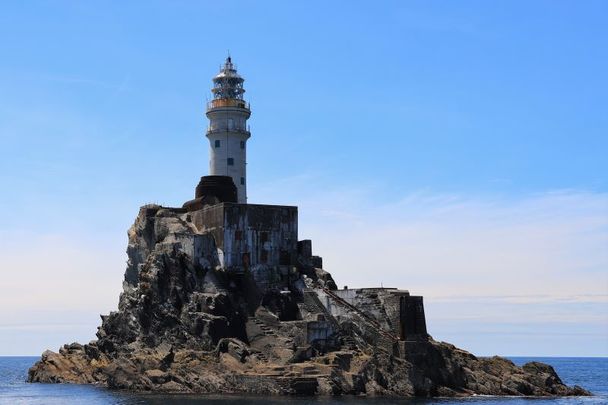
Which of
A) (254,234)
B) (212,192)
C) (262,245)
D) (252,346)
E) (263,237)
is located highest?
(212,192)

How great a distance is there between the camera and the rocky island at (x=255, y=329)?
52844 millimetres

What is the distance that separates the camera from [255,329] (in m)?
57.6

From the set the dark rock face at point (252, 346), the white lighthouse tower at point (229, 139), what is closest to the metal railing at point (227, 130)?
the white lighthouse tower at point (229, 139)

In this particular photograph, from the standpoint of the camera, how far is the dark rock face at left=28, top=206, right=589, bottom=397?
5238cm

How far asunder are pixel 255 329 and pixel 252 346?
131cm

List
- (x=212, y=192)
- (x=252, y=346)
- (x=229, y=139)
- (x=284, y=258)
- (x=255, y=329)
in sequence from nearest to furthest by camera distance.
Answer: (x=252, y=346), (x=255, y=329), (x=284, y=258), (x=212, y=192), (x=229, y=139)

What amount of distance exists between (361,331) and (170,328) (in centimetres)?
1261

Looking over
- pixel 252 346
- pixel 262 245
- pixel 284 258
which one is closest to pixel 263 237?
pixel 262 245

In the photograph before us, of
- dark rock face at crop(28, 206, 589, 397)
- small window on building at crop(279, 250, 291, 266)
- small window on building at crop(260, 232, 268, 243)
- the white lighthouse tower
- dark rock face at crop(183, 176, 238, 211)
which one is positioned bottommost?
dark rock face at crop(28, 206, 589, 397)

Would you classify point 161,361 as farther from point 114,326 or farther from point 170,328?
point 114,326

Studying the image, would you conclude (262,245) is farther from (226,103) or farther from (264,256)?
(226,103)

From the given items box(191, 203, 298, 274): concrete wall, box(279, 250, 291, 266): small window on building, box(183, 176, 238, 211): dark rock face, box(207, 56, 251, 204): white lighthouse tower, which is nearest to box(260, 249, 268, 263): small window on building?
box(191, 203, 298, 274): concrete wall

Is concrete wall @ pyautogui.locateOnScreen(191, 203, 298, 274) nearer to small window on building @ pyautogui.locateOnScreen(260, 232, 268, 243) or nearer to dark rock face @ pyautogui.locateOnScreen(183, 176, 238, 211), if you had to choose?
small window on building @ pyautogui.locateOnScreen(260, 232, 268, 243)

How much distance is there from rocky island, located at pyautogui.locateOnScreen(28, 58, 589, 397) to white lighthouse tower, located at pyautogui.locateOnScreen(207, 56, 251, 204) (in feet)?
12.7
